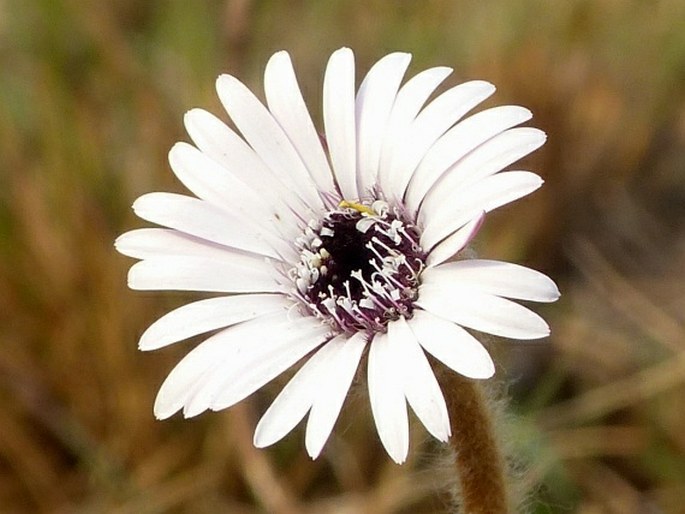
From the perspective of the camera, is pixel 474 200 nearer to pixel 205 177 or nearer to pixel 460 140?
pixel 460 140

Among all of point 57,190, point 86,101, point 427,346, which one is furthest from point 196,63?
point 427,346

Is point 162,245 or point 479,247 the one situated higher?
point 162,245

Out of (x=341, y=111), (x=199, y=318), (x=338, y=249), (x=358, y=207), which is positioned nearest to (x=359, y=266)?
(x=338, y=249)

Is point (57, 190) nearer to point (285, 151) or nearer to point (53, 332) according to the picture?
point (53, 332)

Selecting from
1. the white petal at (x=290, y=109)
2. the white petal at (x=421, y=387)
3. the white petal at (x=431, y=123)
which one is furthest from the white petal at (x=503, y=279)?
the white petal at (x=290, y=109)

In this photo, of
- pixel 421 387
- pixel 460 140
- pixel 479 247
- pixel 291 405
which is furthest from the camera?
pixel 479 247

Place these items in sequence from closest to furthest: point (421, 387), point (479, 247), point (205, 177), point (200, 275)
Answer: point (421, 387), point (200, 275), point (205, 177), point (479, 247)
